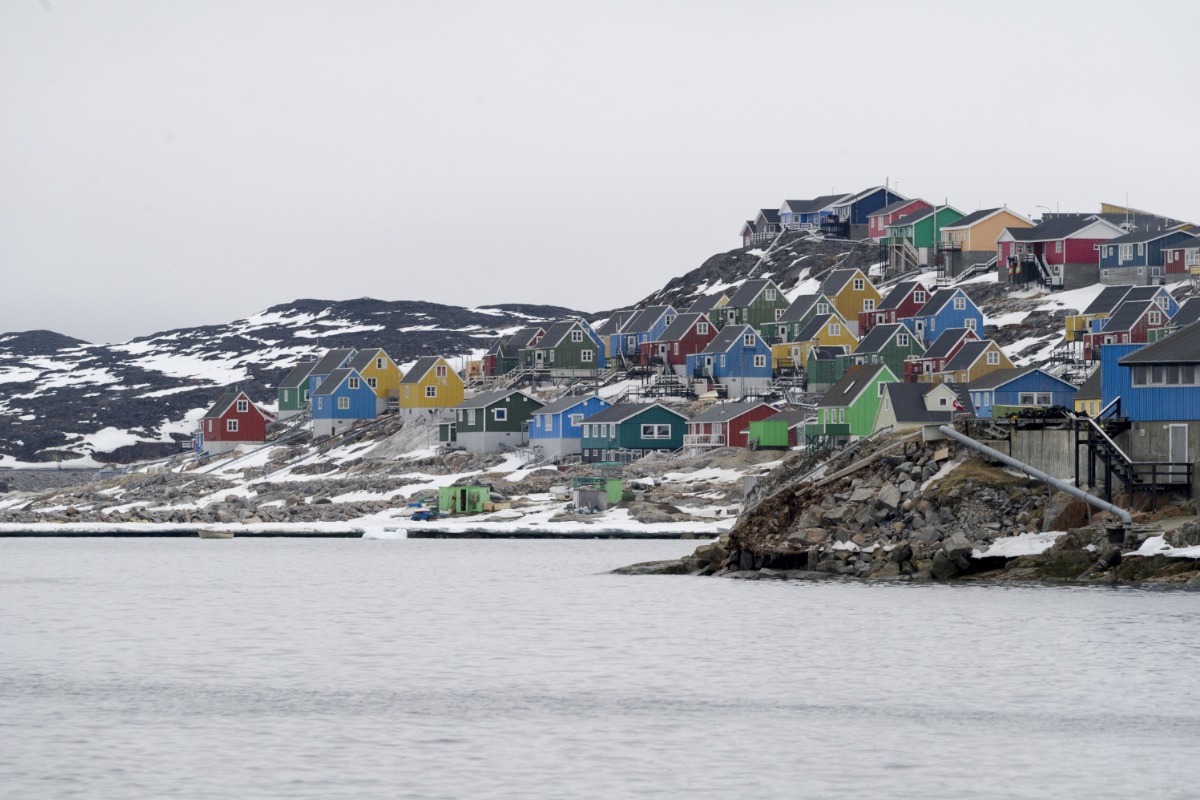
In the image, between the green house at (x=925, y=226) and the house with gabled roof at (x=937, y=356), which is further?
the green house at (x=925, y=226)

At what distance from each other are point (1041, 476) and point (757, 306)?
93.4m

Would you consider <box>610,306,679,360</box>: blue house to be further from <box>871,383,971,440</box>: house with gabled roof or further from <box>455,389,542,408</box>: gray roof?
<box>871,383,971,440</box>: house with gabled roof

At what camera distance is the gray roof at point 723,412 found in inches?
4439

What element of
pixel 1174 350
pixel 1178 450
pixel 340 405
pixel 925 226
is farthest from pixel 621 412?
pixel 1178 450

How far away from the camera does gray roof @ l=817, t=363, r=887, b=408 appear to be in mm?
102500

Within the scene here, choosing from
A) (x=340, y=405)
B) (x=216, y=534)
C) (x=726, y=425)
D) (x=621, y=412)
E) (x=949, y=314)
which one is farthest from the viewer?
(x=340, y=405)

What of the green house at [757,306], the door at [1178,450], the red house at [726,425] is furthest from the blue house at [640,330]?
the door at [1178,450]

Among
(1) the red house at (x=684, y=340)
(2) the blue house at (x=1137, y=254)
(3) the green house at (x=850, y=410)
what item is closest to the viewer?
(3) the green house at (x=850, y=410)

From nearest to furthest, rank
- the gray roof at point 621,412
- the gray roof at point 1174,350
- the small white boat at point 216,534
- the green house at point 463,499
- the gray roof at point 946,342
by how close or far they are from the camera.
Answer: the gray roof at point 1174,350 < the small white boat at point 216,534 < the green house at point 463,499 < the gray roof at point 621,412 < the gray roof at point 946,342

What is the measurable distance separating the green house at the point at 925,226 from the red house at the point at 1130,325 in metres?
42.4

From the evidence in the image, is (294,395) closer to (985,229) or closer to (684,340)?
(684,340)

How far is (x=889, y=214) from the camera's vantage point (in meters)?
167

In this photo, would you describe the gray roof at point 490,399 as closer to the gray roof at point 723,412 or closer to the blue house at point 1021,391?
the gray roof at point 723,412

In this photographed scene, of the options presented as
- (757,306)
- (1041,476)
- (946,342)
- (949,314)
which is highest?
(757,306)
